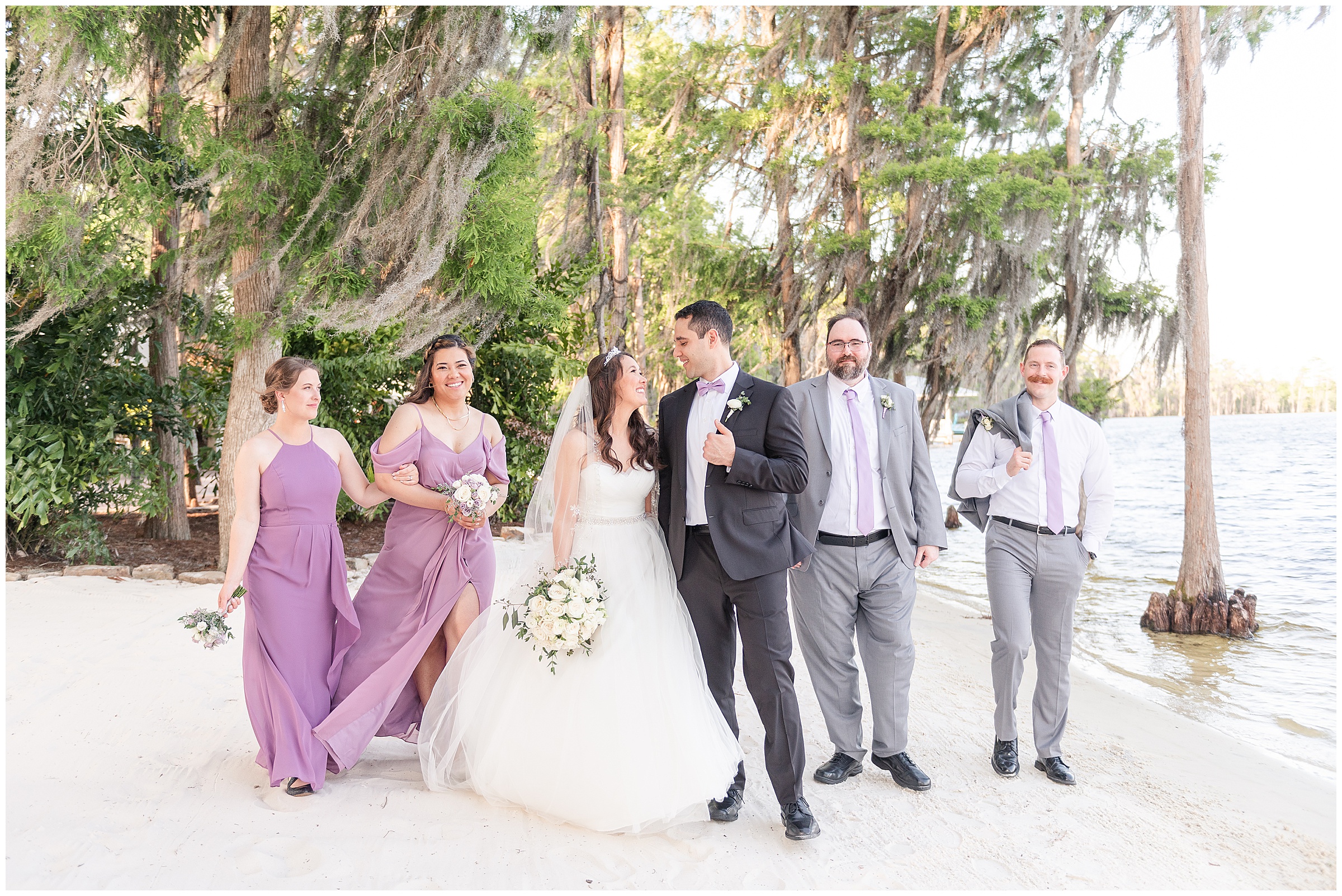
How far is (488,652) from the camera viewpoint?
12.0 ft

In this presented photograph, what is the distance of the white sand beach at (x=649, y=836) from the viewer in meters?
3.00

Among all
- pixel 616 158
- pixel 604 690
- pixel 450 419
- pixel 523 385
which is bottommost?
pixel 604 690

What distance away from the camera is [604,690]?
3305 mm

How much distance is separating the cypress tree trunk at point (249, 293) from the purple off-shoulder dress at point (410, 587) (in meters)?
3.57

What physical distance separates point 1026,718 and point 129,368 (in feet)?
30.8

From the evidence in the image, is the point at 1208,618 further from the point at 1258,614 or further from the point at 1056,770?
the point at 1056,770

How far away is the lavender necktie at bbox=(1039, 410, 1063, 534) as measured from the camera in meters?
4.01

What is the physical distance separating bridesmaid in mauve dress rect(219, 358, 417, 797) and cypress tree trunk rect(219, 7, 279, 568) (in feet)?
11.5

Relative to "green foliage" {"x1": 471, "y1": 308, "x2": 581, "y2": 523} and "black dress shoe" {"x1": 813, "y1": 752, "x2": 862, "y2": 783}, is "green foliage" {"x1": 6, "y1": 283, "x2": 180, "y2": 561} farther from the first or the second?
"black dress shoe" {"x1": 813, "y1": 752, "x2": 862, "y2": 783}

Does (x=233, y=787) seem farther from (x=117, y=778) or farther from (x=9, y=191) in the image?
(x=9, y=191)

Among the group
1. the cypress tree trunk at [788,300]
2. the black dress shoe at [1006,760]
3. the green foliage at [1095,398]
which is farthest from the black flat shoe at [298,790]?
the green foliage at [1095,398]

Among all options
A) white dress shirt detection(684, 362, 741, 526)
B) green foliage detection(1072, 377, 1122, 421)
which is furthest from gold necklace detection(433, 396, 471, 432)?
green foliage detection(1072, 377, 1122, 421)

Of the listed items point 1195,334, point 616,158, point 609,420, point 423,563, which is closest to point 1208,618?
point 1195,334

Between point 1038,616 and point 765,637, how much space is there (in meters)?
1.67
